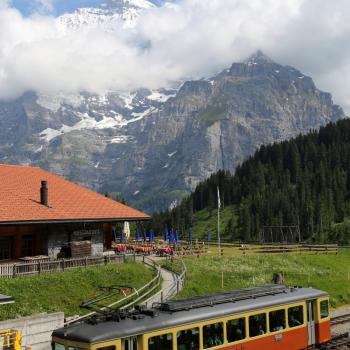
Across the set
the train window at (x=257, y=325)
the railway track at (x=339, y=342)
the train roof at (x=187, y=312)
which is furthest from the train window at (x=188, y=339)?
the railway track at (x=339, y=342)

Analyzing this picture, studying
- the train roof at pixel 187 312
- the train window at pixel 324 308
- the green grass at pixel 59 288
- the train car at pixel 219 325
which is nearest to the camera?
the train roof at pixel 187 312

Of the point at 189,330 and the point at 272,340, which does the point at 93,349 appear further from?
the point at 272,340

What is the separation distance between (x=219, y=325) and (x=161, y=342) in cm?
294

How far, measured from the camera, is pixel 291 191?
145m

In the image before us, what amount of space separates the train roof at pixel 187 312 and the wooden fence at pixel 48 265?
1511cm

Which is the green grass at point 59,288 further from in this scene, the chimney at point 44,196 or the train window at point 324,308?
the train window at point 324,308

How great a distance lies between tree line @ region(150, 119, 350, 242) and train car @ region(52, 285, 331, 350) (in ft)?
251

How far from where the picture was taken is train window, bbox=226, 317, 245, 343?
782 inches

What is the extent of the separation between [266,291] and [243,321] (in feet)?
9.25

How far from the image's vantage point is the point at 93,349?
15805mm

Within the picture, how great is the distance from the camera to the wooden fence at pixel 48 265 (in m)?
31.3

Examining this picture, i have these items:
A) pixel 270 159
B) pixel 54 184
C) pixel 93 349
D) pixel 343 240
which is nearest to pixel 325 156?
pixel 270 159

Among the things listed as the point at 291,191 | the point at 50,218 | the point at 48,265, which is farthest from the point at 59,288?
the point at 291,191

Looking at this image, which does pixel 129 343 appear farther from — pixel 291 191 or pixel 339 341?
pixel 291 191
